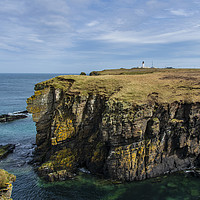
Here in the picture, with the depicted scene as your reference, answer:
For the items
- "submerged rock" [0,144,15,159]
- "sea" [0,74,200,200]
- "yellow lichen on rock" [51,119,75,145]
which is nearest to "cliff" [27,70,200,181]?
"yellow lichen on rock" [51,119,75,145]

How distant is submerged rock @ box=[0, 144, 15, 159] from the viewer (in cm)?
3963

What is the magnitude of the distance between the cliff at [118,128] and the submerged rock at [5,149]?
7286 millimetres

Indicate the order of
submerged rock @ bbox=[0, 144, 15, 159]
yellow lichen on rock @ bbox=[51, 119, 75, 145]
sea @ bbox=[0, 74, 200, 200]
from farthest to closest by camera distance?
submerged rock @ bbox=[0, 144, 15, 159], yellow lichen on rock @ bbox=[51, 119, 75, 145], sea @ bbox=[0, 74, 200, 200]

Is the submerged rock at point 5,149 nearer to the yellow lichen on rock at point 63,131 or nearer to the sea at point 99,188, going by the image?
the sea at point 99,188

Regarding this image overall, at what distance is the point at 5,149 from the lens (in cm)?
4194

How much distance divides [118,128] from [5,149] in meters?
28.2

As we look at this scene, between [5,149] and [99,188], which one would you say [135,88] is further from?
[5,149]

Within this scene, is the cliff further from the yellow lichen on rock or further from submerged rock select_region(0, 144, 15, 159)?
submerged rock select_region(0, 144, 15, 159)

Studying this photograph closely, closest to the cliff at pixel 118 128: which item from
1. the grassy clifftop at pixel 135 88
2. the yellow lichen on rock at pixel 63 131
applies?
the yellow lichen on rock at pixel 63 131

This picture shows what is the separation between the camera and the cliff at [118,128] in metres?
30.8

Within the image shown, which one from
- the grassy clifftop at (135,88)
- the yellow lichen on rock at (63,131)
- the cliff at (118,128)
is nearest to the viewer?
the cliff at (118,128)

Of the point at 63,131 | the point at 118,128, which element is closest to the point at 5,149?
the point at 63,131

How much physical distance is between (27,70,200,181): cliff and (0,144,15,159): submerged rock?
287 inches

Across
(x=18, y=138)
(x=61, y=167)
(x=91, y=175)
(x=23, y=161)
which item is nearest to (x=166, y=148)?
(x=91, y=175)
